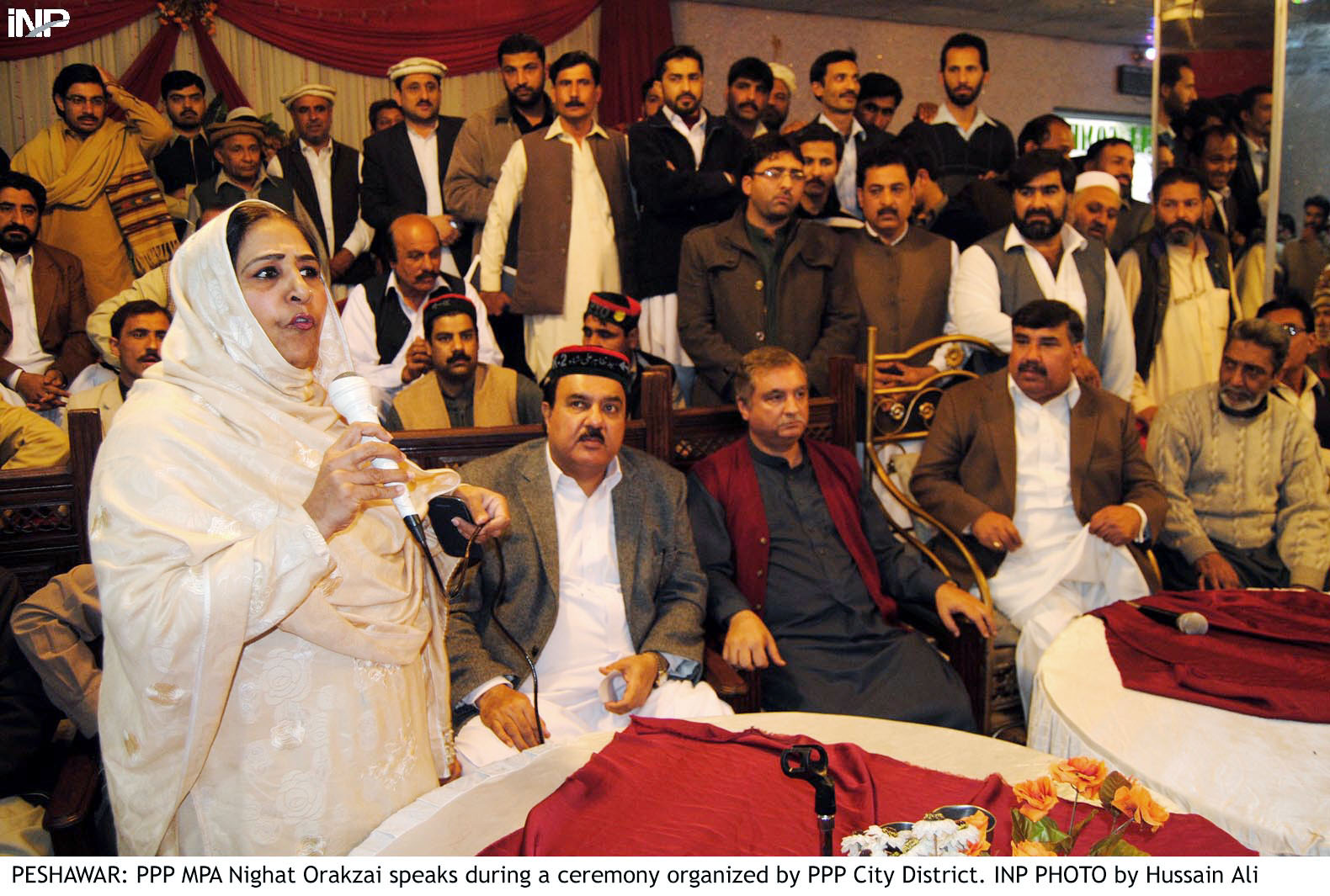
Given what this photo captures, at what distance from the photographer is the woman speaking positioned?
166cm

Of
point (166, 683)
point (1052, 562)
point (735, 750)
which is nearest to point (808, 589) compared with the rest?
point (1052, 562)

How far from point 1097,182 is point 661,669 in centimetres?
350

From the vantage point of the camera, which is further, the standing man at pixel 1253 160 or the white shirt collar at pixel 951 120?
the standing man at pixel 1253 160

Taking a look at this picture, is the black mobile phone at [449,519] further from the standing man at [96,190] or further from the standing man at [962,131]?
the standing man at [962,131]

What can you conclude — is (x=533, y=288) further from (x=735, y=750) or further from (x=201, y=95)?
(x=735, y=750)

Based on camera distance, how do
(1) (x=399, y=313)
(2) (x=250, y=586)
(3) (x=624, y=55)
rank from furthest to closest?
(3) (x=624, y=55), (1) (x=399, y=313), (2) (x=250, y=586)

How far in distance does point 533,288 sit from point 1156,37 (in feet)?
13.4

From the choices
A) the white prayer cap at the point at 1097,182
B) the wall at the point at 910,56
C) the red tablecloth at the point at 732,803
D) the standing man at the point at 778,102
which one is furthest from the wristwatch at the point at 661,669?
the wall at the point at 910,56

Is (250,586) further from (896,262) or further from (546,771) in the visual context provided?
(896,262)

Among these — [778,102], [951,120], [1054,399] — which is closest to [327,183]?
[778,102]

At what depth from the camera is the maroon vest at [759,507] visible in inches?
127

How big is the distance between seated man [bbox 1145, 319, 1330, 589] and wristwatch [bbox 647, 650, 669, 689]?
6.97 feet

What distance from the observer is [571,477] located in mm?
2996

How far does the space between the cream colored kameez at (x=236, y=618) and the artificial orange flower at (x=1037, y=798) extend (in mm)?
1103
